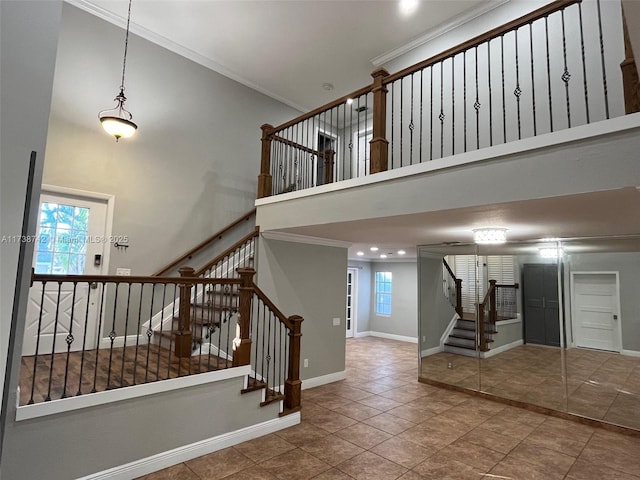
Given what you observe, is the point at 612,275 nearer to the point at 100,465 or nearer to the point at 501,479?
the point at 501,479

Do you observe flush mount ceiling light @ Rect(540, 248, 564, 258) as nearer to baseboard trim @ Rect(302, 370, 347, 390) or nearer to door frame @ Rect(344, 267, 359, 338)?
baseboard trim @ Rect(302, 370, 347, 390)

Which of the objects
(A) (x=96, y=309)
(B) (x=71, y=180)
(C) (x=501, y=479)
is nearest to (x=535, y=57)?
(C) (x=501, y=479)

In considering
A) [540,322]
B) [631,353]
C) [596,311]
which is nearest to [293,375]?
[540,322]

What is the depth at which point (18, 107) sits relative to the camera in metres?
0.66

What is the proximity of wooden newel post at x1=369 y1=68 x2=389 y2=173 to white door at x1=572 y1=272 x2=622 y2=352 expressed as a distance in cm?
326

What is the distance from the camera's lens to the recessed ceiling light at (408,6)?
487cm

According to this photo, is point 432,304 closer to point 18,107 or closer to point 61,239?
point 61,239

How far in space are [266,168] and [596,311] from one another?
16.3 ft

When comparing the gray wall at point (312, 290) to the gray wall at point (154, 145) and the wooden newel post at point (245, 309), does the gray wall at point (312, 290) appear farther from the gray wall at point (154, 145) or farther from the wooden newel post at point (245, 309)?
the gray wall at point (154, 145)

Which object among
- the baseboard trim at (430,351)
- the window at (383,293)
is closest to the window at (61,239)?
the baseboard trim at (430,351)

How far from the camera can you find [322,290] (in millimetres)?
5875

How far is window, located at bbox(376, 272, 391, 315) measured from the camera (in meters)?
10.4

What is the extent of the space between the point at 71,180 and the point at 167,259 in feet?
5.28

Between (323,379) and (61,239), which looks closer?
(61,239)
